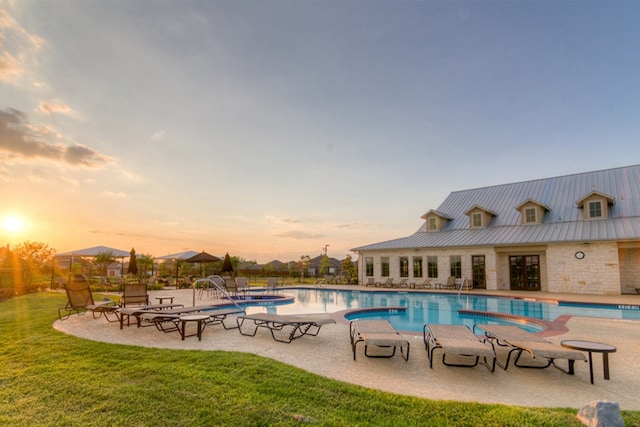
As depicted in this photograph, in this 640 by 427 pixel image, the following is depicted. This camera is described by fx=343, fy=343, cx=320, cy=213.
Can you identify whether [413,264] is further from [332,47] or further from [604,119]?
[332,47]

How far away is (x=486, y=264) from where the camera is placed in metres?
19.6

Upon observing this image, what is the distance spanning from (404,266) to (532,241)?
7.67m

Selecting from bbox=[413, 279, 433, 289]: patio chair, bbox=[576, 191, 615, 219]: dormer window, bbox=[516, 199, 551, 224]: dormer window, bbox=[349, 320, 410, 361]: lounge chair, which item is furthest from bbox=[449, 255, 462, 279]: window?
bbox=[349, 320, 410, 361]: lounge chair

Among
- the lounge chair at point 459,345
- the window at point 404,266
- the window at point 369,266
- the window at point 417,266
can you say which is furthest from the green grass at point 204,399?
the window at point 369,266

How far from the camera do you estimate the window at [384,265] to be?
23547 mm

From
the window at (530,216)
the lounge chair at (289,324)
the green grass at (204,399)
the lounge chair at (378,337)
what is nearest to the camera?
Result: the green grass at (204,399)

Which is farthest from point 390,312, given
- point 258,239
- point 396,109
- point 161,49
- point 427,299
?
point 258,239

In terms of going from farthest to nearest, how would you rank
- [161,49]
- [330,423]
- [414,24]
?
[414,24] < [161,49] < [330,423]

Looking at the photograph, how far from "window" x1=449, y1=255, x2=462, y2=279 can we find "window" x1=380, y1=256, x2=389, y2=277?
435 cm

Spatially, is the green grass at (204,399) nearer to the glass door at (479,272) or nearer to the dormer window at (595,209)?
the glass door at (479,272)

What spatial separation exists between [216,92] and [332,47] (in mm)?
4566

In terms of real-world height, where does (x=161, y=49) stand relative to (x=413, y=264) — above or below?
above

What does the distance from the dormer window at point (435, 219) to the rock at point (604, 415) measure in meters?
21.6

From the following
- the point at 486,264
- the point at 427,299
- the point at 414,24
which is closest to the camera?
the point at 414,24
